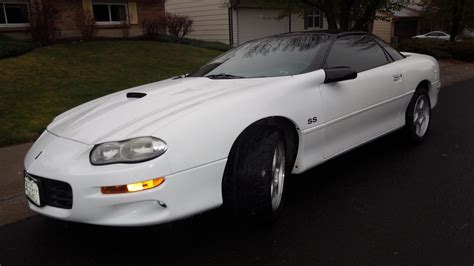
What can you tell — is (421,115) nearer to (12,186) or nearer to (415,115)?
(415,115)

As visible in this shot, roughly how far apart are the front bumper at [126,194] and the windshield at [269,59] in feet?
4.41

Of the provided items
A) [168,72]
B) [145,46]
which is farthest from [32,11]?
[168,72]

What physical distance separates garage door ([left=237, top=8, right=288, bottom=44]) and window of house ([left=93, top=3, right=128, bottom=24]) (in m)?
5.03

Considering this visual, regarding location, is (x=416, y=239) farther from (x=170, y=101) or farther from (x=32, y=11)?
(x=32, y=11)

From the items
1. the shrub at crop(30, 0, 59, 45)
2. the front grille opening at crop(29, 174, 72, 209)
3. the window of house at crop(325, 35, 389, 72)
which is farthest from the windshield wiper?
the shrub at crop(30, 0, 59, 45)

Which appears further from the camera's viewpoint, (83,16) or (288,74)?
(83,16)

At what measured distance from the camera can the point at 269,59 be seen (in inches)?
156

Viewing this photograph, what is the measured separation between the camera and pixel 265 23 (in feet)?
66.4

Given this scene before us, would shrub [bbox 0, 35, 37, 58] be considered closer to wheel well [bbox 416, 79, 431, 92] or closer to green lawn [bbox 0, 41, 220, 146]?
green lawn [bbox 0, 41, 220, 146]

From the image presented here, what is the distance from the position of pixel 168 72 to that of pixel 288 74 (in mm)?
7279

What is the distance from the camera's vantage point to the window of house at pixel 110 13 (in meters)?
16.5

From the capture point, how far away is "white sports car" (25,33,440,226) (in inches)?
101

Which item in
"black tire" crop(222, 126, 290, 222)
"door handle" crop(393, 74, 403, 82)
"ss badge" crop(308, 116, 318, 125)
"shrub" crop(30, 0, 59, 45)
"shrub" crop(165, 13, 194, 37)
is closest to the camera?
"black tire" crop(222, 126, 290, 222)

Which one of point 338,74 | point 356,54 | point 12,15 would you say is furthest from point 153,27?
point 338,74
